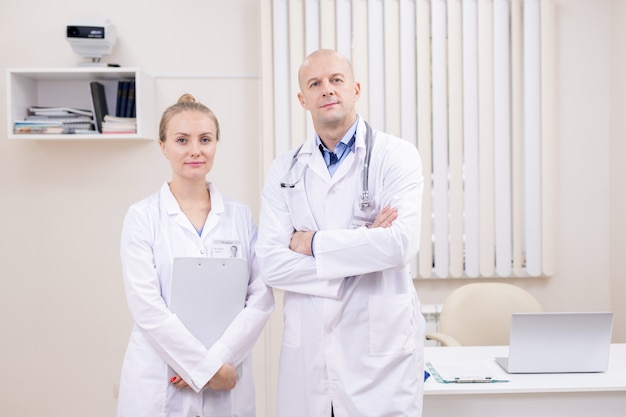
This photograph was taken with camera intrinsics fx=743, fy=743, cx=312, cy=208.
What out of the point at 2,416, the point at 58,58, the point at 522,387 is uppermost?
the point at 58,58

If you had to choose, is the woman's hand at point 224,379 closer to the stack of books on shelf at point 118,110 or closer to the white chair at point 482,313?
the white chair at point 482,313

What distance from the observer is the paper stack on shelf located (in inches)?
145

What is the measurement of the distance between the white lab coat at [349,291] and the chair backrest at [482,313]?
41.0 inches

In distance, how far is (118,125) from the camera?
146 inches

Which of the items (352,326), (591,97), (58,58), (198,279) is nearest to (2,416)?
(58,58)

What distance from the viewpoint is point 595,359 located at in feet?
8.10

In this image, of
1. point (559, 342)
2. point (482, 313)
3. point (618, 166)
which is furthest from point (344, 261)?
point (618, 166)

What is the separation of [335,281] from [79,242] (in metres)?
2.18

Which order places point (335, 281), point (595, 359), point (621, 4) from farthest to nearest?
1. point (621, 4)
2. point (595, 359)
3. point (335, 281)

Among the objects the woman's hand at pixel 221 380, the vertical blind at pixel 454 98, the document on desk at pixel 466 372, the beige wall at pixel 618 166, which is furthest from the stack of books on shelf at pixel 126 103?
the beige wall at pixel 618 166

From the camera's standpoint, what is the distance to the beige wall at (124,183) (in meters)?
3.91

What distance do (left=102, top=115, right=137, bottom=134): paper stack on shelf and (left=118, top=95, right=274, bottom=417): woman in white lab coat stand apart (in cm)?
135

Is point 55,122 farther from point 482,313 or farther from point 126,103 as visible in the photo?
point 482,313

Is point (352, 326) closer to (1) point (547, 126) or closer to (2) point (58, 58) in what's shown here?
(1) point (547, 126)
